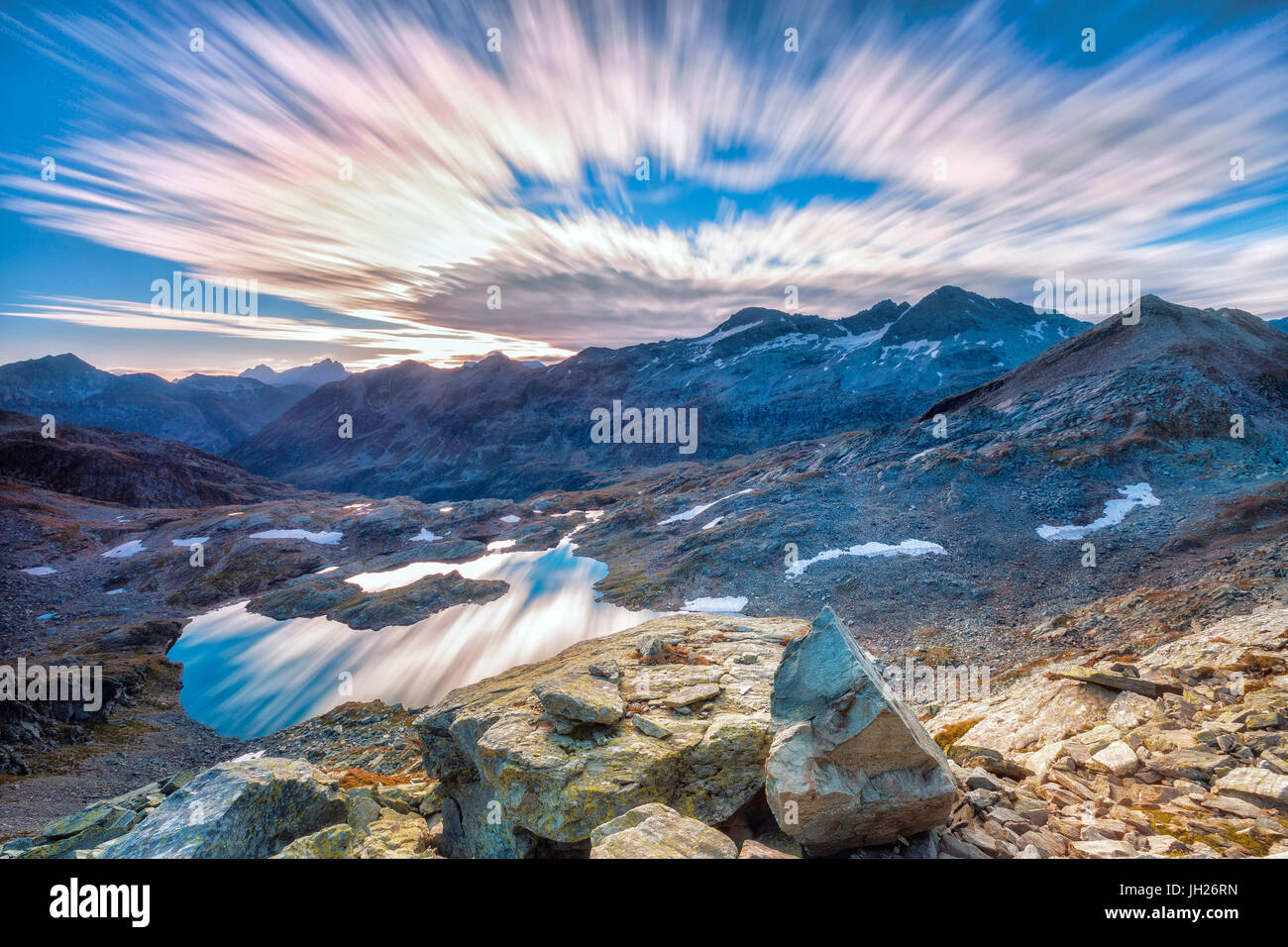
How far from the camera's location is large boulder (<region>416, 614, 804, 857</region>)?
371 inches

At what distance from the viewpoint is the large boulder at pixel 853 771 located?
23.3ft

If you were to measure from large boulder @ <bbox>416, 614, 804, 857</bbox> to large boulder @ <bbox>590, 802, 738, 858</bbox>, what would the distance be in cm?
194

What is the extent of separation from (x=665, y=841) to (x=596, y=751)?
11.4ft

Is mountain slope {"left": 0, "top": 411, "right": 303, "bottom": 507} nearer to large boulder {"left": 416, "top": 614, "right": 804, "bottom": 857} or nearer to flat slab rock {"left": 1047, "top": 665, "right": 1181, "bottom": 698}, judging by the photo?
large boulder {"left": 416, "top": 614, "right": 804, "bottom": 857}

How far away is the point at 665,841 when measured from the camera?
7.05 meters

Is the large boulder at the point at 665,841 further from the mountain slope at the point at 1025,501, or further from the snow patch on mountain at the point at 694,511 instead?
the snow patch on mountain at the point at 694,511

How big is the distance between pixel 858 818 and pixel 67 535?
5985 inches

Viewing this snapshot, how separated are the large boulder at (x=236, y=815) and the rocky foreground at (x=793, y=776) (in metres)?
0.04

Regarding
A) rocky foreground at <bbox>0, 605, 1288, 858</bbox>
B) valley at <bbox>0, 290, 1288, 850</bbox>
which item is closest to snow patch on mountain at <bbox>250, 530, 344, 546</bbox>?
valley at <bbox>0, 290, 1288, 850</bbox>

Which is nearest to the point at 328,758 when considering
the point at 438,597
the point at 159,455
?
the point at 438,597

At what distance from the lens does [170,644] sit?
6031cm

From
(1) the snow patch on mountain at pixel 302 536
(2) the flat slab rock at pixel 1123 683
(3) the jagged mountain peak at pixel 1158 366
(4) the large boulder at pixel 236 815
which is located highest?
(3) the jagged mountain peak at pixel 1158 366

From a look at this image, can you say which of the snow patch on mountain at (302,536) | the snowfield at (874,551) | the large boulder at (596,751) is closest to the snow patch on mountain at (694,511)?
the snowfield at (874,551)
